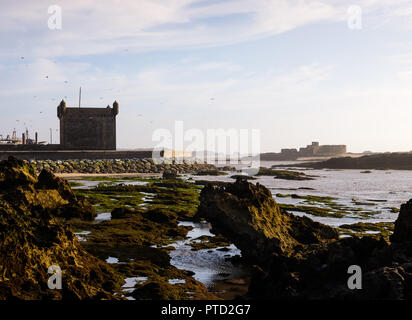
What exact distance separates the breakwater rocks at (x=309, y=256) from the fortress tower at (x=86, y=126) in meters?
50.9

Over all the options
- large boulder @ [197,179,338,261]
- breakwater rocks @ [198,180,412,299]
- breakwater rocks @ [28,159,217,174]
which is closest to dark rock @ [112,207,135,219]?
large boulder @ [197,179,338,261]

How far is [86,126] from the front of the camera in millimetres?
59688

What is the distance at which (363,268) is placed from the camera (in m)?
7.47

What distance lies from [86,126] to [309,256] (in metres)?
55.8

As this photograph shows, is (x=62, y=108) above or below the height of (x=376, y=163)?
above

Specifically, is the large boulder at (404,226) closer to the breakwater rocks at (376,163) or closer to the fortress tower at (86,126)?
the fortress tower at (86,126)

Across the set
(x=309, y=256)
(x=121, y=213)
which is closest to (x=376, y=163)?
(x=121, y=213)

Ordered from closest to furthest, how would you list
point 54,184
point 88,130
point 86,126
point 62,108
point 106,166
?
point 54,184 < point 106,166 < point 62,108 < point 86,126 < point 88,130

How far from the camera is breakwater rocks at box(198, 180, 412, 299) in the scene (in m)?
6.59

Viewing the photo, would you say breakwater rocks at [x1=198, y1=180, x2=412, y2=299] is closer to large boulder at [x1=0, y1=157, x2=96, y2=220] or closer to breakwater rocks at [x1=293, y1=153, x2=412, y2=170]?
large boulder at [x1=0, y1=157, x2=96, y2=220]

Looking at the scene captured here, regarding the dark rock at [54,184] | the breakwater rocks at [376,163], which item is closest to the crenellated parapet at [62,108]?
the dark rock at [54,184]

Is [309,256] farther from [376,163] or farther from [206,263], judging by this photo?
[376,163]

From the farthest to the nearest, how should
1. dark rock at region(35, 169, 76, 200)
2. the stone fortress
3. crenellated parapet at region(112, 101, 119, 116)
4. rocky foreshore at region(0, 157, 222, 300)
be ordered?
1. crenellated parapet at region(112, 101, 119, 116)
2. the stone fortress
3. dark rock at region(35, 169, 76, 200)
4. rocky foreshore at region(0, 157, 222, 300)

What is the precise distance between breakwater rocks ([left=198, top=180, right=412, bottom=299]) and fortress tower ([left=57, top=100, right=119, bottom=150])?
50.9m
